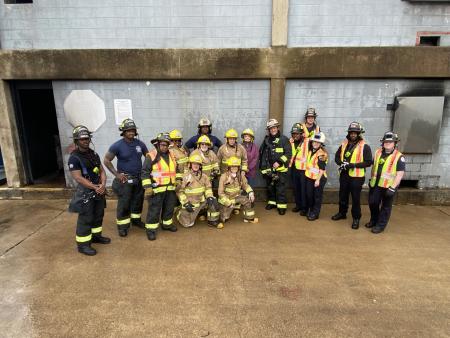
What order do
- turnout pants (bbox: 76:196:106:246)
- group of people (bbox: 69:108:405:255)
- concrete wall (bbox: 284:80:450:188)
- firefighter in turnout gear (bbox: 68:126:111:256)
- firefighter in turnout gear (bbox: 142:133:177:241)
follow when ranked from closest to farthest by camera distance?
firefighter in turnout gear (bbox: 68:126:111:256), turnout pants (bbox: 76:196:106:246), group of people (bbox: 69:108:405:255), firefighter in turnout gear (bbox: 142:133:177:241), concrete wall (bbox: 284:80:450:188)

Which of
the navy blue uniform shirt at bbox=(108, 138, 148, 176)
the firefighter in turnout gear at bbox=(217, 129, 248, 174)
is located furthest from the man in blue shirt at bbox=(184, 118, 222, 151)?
the navy blue uniform shirt at bbox=(108, 138, 148, 176)

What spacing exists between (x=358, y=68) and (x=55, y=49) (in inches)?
251

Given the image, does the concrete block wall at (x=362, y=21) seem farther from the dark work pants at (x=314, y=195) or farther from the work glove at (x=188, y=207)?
the work glove at (x=188, y=207)

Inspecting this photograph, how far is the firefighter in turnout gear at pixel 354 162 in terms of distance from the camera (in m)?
5.09

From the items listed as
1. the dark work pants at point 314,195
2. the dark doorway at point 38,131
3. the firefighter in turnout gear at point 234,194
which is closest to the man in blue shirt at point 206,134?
the firefighter in turnout gear at point 234,194

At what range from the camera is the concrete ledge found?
6531mm

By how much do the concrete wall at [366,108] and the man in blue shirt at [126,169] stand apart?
3334 mm

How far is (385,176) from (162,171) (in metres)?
3.68

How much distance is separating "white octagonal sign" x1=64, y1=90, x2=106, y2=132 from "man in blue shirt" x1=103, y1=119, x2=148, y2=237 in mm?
2110

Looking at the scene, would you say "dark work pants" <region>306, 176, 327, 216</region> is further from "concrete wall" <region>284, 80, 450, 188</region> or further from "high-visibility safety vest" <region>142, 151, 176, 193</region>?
"high-visibility safety vest" <region>142, 151, 176, 193</region>

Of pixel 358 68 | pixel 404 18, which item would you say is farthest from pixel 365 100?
pixel 404 18

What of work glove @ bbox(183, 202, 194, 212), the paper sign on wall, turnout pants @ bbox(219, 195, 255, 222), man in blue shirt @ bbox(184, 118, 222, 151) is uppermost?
the paper sign on wall

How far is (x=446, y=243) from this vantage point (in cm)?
480

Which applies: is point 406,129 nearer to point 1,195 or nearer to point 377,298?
point 377,298
